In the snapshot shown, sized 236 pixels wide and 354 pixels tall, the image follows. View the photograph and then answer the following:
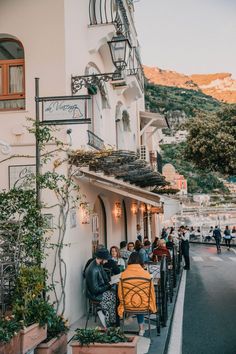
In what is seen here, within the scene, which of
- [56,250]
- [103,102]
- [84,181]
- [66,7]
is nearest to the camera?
[56,250]

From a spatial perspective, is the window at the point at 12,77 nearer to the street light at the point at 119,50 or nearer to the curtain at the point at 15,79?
the curtain at the point at 15,79

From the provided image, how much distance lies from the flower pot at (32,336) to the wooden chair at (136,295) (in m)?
1.89

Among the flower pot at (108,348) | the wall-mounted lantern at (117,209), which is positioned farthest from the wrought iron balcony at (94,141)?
the flower pot at (108,348)

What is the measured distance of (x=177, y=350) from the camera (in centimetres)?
724

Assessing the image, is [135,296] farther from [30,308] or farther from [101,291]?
[30,308]

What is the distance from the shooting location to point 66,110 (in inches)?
303

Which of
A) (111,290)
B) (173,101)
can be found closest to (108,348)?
(111,290)

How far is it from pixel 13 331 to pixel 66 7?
730cm

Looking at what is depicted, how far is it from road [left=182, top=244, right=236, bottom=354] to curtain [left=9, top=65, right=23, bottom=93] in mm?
6692

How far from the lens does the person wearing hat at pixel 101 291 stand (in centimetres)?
825

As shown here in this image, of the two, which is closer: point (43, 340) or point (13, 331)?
point (13, 331)

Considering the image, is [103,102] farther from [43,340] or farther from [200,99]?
[200,99]

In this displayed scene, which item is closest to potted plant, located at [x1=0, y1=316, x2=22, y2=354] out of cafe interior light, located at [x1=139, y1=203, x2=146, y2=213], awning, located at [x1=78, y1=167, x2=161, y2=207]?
awning, located at [x1=78, y1=167, x2=161, y2=207]

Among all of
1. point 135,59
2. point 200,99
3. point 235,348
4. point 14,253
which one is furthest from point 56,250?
point 200,99
